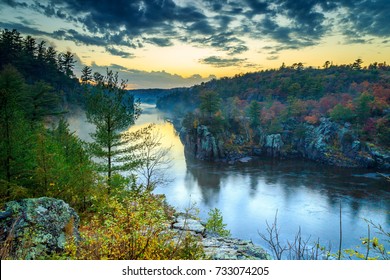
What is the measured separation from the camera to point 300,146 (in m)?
40.3

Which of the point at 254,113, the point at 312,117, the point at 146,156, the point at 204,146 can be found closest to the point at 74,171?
the point at 146,156

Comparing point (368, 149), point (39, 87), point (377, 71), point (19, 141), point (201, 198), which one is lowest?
point (201, 198)

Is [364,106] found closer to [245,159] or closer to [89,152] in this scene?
[245,159]

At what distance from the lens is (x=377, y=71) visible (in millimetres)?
38938

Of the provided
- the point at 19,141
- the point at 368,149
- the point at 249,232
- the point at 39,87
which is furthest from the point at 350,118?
the point at 19,141

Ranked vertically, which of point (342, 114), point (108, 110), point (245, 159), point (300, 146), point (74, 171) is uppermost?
point (342, 114)

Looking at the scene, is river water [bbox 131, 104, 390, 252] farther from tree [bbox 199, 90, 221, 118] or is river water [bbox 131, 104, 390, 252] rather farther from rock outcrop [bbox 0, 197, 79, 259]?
tree [bbox 199, 90, 221, 118]

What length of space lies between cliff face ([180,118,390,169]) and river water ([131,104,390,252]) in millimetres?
2437

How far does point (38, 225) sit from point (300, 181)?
87.1 ft

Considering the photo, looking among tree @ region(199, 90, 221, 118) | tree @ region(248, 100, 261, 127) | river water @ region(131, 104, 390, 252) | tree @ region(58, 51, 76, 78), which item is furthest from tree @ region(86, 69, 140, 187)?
tree @ region(248, 100, 261, 127)

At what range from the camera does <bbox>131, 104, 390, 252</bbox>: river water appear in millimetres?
16891

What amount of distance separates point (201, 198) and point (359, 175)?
59.4 feet
